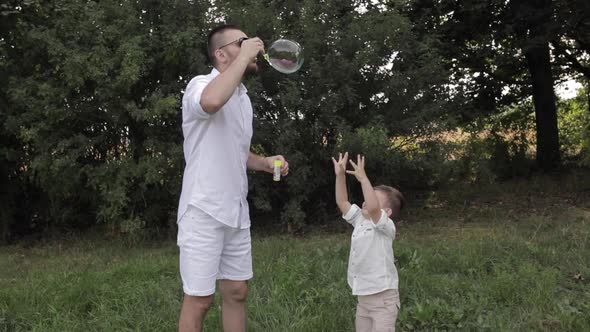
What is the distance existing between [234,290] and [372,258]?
2.57ft

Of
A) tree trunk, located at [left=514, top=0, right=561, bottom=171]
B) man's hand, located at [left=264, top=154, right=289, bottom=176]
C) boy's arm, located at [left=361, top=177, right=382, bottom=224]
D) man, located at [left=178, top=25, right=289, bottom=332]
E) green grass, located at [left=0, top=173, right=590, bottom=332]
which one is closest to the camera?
man, located at [left=178, top=25, right=289, bottom=332]

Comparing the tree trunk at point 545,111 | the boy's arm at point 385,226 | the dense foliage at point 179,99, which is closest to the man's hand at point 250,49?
the boy's arm at point 385,226

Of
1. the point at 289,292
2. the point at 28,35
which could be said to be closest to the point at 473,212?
the point at 289,292

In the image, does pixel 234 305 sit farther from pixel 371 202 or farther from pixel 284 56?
pixel 284 56

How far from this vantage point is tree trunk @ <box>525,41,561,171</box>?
1148cm

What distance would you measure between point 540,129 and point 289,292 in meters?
8.96

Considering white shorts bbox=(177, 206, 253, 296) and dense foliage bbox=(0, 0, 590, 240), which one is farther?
dense foliage bbox=(0, 0, 590, 240)

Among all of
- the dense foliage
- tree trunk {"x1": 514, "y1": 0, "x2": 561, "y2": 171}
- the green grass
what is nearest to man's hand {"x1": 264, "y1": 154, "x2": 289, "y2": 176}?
the green grass

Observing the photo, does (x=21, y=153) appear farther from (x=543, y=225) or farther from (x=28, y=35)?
(x=543, y=225)

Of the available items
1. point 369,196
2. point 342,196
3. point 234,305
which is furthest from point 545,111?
point 234,305

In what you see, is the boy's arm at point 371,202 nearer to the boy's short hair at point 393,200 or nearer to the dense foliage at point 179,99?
the boy's short hair at point 393,200

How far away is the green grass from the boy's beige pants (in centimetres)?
71

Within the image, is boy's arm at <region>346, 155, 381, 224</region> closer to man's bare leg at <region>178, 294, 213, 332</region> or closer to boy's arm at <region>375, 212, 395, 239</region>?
boy's arm at <region>375, 212, 395, 239</region>

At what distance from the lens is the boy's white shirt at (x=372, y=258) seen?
3186 mm
